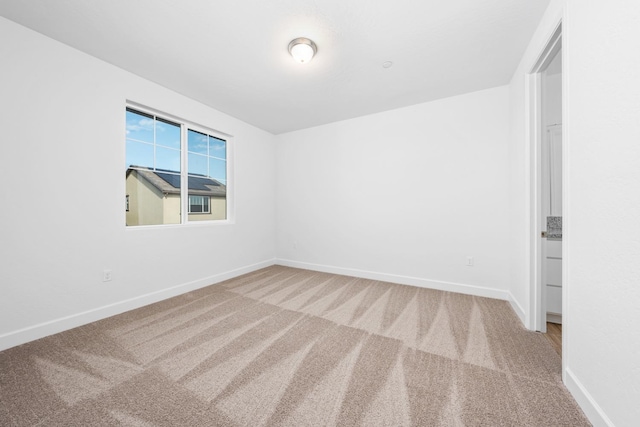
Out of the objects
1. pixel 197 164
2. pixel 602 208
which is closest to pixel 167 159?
pixel 197 164

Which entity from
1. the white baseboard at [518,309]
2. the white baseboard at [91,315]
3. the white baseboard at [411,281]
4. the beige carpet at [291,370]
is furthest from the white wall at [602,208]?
the white baseboard at [91,315]

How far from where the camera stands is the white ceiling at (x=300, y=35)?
1.75 meters

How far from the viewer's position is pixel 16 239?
191cm

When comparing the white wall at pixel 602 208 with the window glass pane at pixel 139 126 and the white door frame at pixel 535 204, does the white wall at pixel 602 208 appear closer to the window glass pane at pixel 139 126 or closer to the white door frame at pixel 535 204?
the white door frame at pixel 535 204

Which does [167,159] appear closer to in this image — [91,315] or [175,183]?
[175,183]

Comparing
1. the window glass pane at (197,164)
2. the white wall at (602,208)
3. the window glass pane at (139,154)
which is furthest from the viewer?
the window glass pane at (197,164)

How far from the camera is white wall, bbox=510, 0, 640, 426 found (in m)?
0.98

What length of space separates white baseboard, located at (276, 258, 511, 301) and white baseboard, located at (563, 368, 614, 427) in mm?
1600

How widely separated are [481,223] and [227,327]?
3254 mm

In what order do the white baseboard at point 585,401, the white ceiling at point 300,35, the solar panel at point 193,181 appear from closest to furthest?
the white baseboard at point 585,401 < the white ceiling at point 300,35 < the solar panel at point 193,181

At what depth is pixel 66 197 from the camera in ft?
7.08

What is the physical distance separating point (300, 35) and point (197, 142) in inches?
90.2

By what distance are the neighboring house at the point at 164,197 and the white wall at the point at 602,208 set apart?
3.93 metres

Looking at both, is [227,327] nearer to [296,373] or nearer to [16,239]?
[296,373]
